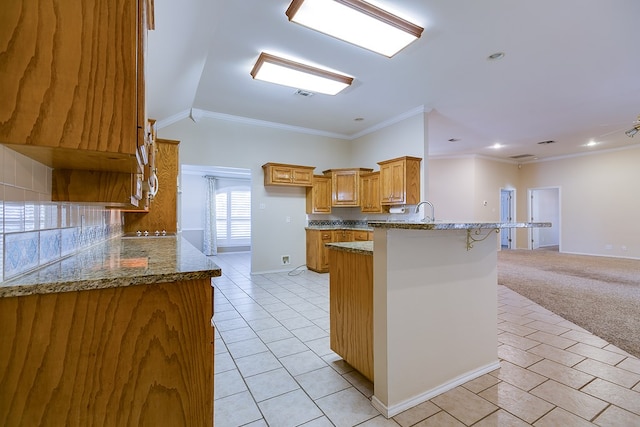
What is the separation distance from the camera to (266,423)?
1.58 m

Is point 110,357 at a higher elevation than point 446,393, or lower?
higher

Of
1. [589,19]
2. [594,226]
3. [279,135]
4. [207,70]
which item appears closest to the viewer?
[589,19]

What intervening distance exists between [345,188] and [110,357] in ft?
17.1

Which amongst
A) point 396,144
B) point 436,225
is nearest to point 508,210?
point 396,144

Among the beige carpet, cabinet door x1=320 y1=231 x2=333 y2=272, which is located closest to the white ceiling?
cabinet door x1=320 y1=231 x2=333 y2=272

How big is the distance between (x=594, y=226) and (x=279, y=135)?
8540 mm

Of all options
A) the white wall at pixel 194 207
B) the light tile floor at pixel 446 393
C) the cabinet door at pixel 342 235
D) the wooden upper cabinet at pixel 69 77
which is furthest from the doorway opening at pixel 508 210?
the wooden upper cabinet at pixel 69 77

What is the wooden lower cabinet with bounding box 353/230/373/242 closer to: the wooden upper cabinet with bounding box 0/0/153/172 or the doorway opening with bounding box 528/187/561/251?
the wooden upper cabinet with bounding box 0/0/153/172

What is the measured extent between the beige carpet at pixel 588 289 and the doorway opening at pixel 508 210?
224 cm

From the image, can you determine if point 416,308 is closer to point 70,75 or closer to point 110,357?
point 110,357

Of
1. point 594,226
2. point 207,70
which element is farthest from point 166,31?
point 594,226

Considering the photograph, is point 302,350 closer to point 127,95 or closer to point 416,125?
point 127,95

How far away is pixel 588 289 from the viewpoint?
4.24 metres

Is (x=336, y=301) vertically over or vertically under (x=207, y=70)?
under
